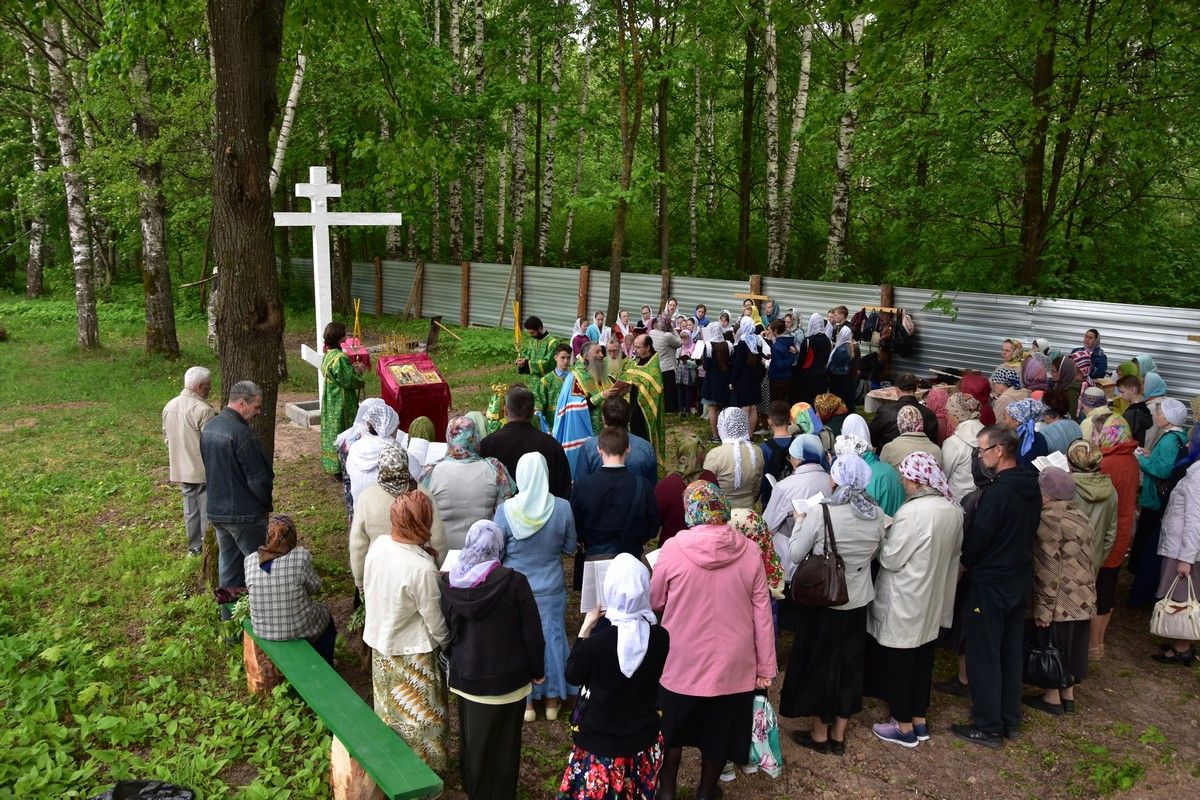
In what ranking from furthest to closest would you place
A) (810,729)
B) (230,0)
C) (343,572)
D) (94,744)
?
1. (343,572)
2. (230,0)
3. (810,729)
4. (94,744)

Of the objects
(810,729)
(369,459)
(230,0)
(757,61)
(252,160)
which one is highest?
(757,61)

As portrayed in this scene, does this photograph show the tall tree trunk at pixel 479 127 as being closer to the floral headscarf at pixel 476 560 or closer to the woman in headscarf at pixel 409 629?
the woman in headscarf at pixel 409 629

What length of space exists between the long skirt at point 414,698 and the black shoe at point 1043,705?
3678 mm

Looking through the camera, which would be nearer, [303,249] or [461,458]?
[461,458]

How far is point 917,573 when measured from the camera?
15.8ft

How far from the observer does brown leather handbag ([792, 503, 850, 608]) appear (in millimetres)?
4633

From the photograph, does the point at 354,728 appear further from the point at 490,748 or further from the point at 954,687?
the point at 954,687

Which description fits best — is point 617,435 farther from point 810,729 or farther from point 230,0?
point 230,0

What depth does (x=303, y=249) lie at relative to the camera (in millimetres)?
30750

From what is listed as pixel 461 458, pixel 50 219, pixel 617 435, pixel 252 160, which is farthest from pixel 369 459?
pixel 50 219

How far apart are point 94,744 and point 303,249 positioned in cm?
2807

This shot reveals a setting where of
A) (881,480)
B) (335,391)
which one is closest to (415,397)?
(335,391)

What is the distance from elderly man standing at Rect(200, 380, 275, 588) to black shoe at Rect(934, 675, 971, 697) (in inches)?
179

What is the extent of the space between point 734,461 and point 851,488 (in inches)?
45.0
